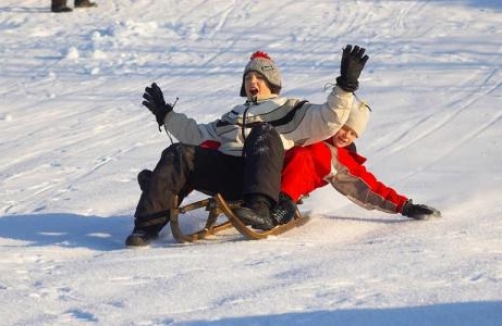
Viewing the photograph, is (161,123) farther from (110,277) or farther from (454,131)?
(454,131)

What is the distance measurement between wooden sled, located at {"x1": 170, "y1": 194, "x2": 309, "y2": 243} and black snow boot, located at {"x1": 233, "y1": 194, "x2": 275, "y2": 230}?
0.03 m

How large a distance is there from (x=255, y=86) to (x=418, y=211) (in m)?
1.04

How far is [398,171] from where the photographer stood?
21.7ft

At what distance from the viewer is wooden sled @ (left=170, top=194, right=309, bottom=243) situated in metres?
4.78

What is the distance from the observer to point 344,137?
5.35 meters

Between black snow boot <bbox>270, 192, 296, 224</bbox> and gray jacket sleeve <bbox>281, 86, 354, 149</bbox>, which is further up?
gray jacket sleeve <bbox>281, 86, 354, 149</bbox>

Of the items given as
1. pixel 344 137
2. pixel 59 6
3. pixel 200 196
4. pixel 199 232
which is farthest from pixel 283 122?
pixel 59 6

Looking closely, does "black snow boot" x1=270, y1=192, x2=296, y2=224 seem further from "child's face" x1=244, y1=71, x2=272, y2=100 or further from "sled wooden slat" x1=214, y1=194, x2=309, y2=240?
"child's face" x1=244, y1=71, x2=272, y2=100

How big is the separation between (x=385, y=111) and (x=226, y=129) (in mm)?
3483

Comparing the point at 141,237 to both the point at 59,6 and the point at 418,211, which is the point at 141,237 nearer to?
the point at 418,211

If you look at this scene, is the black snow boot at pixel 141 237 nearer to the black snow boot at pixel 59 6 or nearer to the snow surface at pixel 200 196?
the snow surface at pixel 200 196

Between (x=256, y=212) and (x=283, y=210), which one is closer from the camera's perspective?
(x=256, y=212)

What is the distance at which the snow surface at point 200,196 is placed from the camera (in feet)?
12.4

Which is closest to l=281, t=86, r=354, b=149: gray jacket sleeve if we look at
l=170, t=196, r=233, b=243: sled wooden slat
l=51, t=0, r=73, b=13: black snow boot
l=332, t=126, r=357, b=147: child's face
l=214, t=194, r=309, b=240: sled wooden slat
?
l=332, t=126, r=357, b=147: child's face
